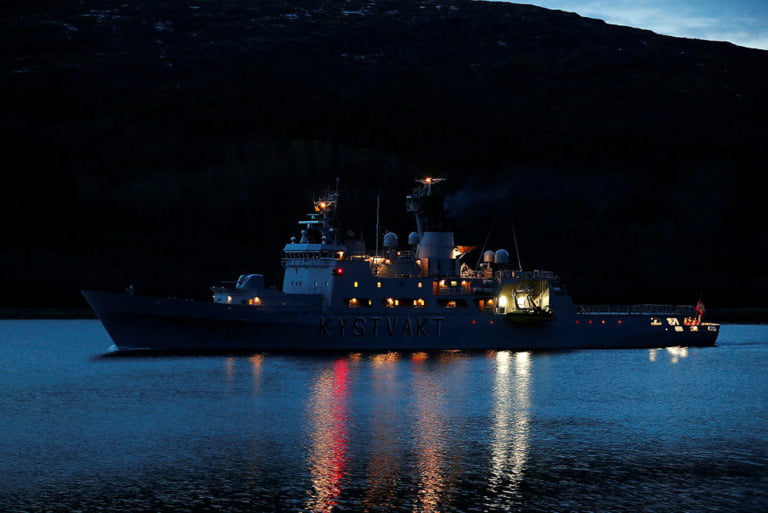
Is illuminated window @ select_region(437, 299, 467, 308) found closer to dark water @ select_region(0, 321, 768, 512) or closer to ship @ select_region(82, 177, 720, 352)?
ship @ select_region(82, 177, 720, 352)

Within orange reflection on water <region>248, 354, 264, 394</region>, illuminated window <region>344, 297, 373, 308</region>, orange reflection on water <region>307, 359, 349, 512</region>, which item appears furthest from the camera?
illuminated window <region>344, 297, 373, 308</region>

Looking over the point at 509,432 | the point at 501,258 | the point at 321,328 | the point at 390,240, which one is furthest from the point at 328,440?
the point at 501,258

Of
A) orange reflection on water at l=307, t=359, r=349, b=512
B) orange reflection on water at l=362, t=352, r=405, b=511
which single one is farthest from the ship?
orange reflection on water at l=307, t=359, r=349, b=512

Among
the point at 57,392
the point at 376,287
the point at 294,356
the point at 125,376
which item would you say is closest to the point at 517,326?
the point at 376,287

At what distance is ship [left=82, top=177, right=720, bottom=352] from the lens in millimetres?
51000

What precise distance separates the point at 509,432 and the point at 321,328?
77.6 feet

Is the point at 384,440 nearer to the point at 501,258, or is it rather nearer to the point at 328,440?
the point at 328,440

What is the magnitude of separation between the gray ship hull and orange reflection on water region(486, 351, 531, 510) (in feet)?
19.4

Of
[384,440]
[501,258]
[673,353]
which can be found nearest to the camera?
[384,440]

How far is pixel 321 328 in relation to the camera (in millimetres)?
52469

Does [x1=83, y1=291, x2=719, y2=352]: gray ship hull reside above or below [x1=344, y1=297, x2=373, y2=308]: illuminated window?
below

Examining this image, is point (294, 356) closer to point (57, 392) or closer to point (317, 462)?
point (57, 392)

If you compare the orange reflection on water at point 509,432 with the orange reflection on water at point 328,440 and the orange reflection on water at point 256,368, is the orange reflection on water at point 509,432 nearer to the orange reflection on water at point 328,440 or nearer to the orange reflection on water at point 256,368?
the orange reflection on water at point 328,440

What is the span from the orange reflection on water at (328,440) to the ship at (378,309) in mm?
9085
